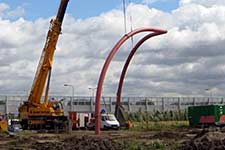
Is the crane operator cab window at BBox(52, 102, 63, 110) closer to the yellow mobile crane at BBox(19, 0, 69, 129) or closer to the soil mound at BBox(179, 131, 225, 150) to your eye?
the yellow mobile crane at BBox(19, 0, 69, 129)

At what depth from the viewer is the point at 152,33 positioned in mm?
73062

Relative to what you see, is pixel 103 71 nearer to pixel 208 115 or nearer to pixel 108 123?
pixel 108 123

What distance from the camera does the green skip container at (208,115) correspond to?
2918 inches

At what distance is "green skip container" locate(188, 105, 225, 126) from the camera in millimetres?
74125

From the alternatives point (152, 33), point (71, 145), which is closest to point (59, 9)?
point (152, 33)

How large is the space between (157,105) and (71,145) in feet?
277

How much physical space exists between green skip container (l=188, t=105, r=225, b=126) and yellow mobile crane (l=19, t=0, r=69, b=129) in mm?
21116

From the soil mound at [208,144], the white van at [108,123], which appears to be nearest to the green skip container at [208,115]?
the white van at [108,123]

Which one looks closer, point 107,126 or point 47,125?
point 47,125

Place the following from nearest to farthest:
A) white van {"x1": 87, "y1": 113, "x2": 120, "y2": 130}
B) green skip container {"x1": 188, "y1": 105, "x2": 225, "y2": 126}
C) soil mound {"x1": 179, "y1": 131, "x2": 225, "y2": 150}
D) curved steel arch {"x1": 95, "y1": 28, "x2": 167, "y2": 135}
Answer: soil mound {"x1": 179, "y1": 131, "x2": 225, "y2": 150} < curved steel arch {"x1": 95, "y1": 28, "x2": 167, "y2": 135} < white van {"x1": 87, "y1": 113, "x2": 120, "y2": 130} < green skip container {"x1": 188, "y1": 105, "x2": 225, "y2": 126}

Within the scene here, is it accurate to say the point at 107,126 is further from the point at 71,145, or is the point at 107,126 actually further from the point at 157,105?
the point at 157,105

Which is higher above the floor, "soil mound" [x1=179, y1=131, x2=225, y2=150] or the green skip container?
the green skip container

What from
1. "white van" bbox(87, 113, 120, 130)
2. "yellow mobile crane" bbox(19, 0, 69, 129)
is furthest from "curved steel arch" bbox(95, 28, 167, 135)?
"white van" bbox(87, 113, 120, 130)

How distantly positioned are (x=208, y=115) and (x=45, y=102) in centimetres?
2368
